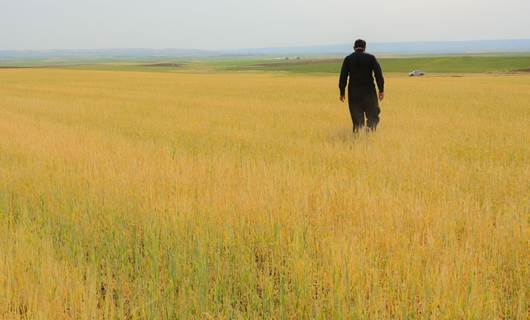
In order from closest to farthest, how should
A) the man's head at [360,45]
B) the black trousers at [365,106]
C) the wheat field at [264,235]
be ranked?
the wheat field at [264,235]
the man's head at [360,45]
the black trousers at [365,106]

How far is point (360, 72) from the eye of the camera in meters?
10.0

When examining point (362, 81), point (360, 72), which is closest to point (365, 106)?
point (362, 81)

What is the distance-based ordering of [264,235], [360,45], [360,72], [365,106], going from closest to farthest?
1. [264,235]
2. [360,45]
3. [360,72]
4. [365,106]

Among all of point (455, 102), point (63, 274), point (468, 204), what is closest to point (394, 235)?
point (468, 204)

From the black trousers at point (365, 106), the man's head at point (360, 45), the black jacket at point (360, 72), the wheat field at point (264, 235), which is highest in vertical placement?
the man's head at point (360, 45)

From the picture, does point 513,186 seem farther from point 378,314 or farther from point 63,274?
point 63,274

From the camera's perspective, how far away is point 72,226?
451cm

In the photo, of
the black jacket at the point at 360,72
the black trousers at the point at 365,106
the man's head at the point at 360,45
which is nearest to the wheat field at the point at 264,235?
the black trousers at the point at 365,106

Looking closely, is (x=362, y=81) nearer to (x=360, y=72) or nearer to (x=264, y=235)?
(x=360, y=72)

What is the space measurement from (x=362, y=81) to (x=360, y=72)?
0.67ft

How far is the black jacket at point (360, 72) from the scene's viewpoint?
32.3 feet

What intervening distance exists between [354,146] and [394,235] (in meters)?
5.29

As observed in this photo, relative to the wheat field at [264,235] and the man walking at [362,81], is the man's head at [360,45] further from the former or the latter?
the wheat field at [264,235]

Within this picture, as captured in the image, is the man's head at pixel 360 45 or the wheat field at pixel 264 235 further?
the man's head at pixel 360 45
